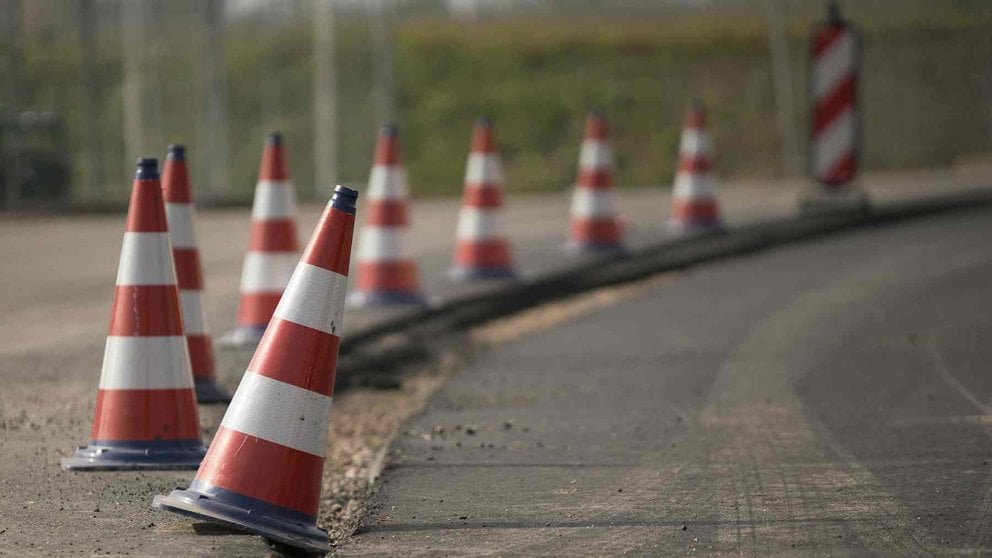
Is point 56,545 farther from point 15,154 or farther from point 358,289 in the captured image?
point 15,154

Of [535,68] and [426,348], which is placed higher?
[535,68]

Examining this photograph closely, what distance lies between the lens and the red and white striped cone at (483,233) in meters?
11.6

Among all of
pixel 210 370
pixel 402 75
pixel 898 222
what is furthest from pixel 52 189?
pixel 402 75

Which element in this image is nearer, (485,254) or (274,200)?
(274,200)

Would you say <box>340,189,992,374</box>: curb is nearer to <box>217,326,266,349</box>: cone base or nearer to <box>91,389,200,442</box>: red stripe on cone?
<box>217,326,266,349</box>: cone base

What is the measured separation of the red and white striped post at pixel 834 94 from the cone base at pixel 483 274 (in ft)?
14.0

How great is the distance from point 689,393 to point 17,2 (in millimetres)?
13429

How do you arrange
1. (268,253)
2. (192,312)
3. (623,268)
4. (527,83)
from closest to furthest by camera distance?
(192,312), (268,253), (623,268), (527,83)

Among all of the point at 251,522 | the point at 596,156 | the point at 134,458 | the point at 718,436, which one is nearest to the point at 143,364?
the point at 134,458

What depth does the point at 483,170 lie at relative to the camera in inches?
461

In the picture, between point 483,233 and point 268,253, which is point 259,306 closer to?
point 268,253

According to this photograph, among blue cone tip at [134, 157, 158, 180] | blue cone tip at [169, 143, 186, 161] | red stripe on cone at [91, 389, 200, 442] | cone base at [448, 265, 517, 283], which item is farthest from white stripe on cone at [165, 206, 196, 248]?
cone base at [448, 265, 517, 283]

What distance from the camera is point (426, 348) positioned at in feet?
30.6

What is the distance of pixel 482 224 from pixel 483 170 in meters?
0.35
